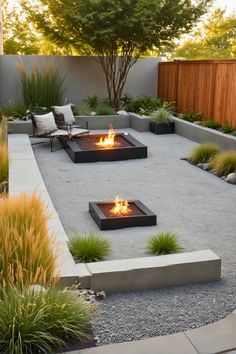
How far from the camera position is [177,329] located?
3.35 metres

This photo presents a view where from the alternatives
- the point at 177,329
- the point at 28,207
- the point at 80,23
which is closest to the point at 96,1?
the point at 80,23

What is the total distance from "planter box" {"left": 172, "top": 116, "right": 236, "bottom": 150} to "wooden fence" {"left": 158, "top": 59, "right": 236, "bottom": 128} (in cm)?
51

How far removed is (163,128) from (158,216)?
643cm

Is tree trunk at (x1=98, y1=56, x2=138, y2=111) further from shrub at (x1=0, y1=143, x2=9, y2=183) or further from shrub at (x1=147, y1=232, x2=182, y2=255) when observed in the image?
shrub at (x1=147, y1=232, x2=182, y2=255)

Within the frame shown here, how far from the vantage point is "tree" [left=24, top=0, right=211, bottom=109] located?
1273 cm

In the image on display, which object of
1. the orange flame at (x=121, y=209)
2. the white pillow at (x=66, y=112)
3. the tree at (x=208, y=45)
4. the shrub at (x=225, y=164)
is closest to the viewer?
the orange flame at (x=121, y=209)

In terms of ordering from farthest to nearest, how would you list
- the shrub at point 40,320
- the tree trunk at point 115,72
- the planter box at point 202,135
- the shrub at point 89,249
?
the tree trunk at point 115,72 → the planter box at point 202,135 → the shrub at point 89,249 → the shrub at point 40,320

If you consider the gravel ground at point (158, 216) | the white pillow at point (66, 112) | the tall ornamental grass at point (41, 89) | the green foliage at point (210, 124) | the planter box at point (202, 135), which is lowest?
the gravel ground at point (158, 216)

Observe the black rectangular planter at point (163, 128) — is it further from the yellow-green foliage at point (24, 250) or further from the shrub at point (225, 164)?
the yellow-green foliage at point (24, 250)

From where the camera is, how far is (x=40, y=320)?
2.99 metres

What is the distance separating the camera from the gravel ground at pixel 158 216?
351cm

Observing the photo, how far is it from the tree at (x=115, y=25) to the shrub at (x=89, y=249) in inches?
361

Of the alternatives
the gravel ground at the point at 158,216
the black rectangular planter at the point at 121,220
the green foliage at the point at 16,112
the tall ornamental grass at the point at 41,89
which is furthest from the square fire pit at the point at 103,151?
the black rectangular planter at the point at 121,220

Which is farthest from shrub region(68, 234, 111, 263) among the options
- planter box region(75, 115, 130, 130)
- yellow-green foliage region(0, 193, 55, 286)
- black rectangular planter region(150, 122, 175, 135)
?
planter box region(75, 115, 130, 130)
